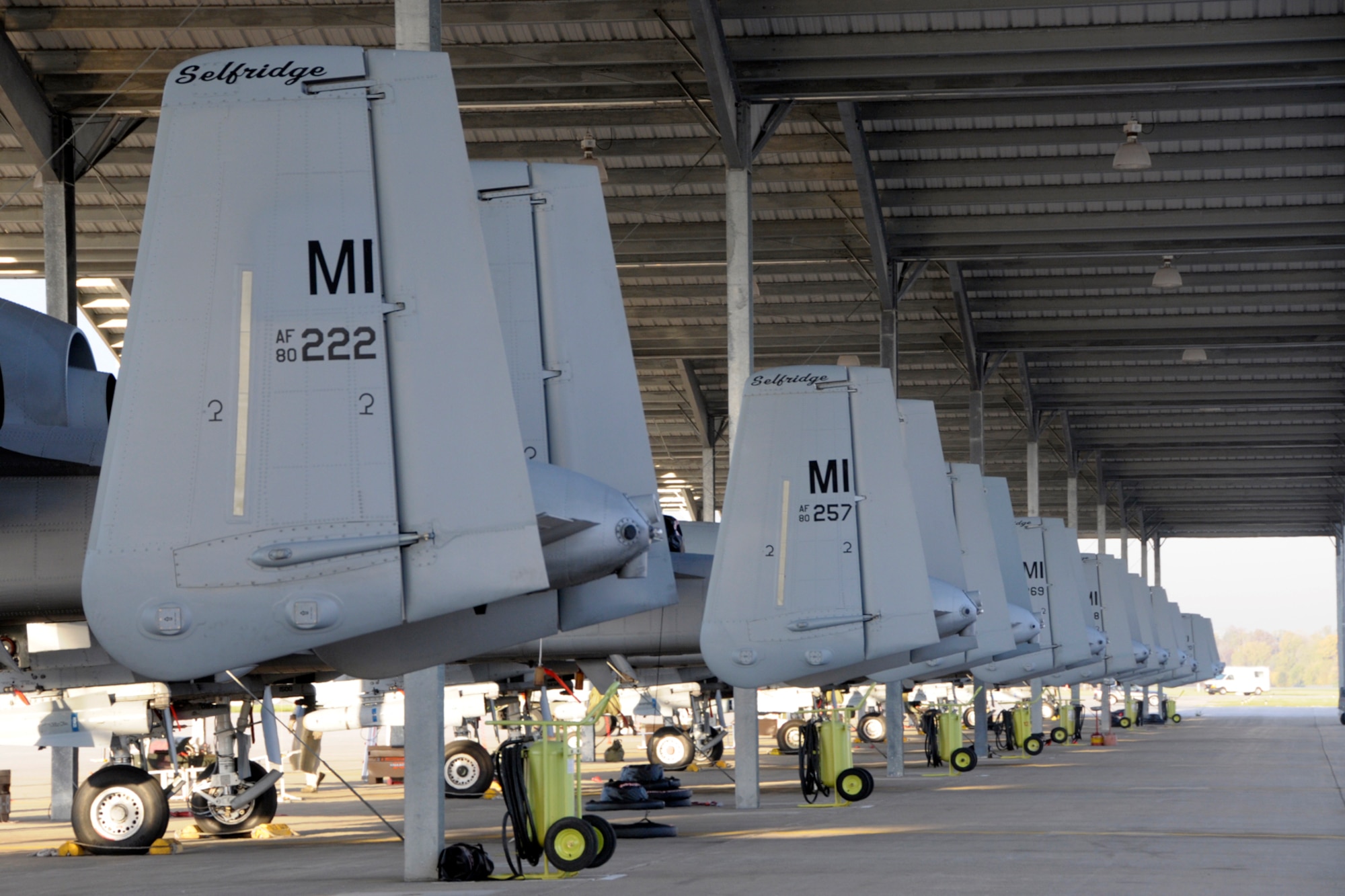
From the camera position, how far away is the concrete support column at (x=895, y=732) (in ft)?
83.8

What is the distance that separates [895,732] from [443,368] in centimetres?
2007

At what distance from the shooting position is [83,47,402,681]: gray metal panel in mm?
6953

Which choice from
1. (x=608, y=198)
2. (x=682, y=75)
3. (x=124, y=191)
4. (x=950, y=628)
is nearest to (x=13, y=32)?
(x=124, y=191)

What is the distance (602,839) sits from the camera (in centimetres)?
1117

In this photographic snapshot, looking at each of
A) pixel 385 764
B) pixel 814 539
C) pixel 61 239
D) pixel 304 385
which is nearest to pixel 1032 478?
pixel 385 764

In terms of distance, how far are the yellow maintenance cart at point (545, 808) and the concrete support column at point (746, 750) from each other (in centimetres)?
786

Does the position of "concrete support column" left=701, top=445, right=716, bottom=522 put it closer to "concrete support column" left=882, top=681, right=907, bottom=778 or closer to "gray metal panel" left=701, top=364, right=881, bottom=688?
"concrete support column" left=882, top=681, right=907, bottom=778

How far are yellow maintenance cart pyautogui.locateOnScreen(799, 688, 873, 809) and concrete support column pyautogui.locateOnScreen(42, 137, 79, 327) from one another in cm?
990

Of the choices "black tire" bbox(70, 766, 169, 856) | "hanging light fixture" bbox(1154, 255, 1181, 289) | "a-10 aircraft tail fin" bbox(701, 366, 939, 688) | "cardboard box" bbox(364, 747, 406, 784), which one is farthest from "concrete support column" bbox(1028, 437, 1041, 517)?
"black tire" bbox(70, 766, 169, 856)

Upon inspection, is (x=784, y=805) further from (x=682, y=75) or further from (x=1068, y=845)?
(x=682, y=75)

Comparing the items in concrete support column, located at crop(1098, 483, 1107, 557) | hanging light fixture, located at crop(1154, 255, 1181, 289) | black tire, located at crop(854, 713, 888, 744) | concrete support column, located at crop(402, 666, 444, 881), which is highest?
hanging light fixture, located at crop(1154, 255, 1181, 289)

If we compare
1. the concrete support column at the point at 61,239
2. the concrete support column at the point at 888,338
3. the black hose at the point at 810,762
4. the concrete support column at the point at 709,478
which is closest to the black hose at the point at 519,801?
the black hose at the point at 810,762

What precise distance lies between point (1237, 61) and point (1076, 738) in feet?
93.4

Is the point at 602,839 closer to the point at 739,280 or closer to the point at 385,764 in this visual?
the point at 739,280
